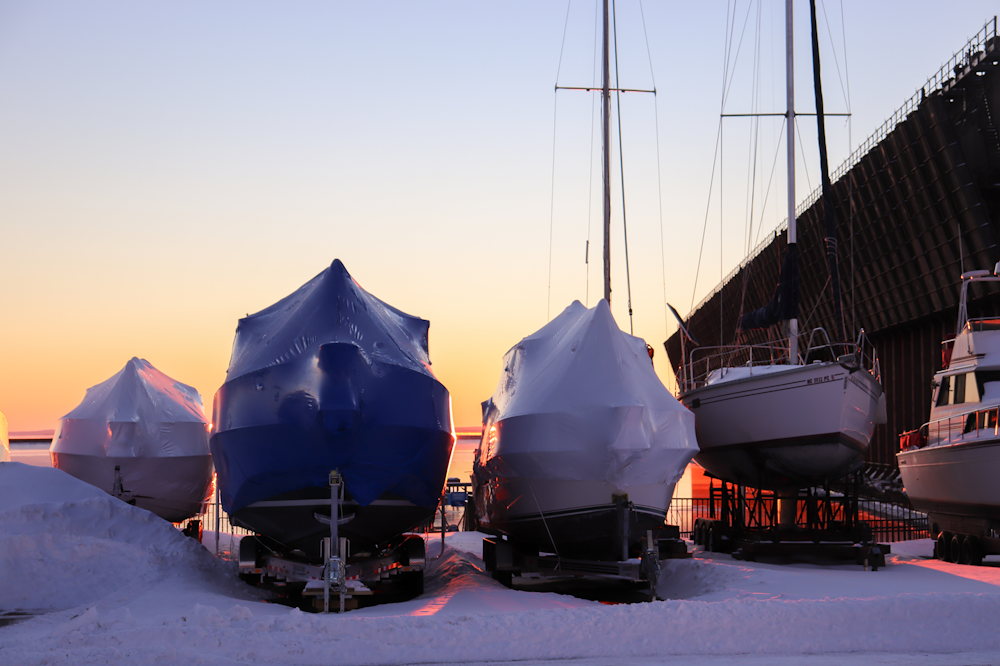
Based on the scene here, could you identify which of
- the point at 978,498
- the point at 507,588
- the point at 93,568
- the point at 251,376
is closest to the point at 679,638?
the point at 507,588

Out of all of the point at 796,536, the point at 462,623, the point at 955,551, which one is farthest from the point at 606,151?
the point at 462,623

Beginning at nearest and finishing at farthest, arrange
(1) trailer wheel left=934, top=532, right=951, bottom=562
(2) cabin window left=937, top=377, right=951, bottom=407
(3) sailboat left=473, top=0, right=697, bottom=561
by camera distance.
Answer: (3) sailboat left=473, top=0, right=697, bottom=561
(1) trailer wheel left=934, top=532, right=951, bottom=562
(2) cabin window left=937, top=377, right=951, bottom=407

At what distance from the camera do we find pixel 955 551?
679 inches

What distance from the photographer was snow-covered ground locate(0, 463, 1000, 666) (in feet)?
29.0

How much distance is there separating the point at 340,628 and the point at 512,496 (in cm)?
529

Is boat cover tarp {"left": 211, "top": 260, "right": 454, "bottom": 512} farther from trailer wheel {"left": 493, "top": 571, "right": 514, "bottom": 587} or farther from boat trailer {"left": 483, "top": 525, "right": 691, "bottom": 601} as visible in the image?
trailer wheel {"left": 493, "top": 571, "right": 514, "bottom": 587}

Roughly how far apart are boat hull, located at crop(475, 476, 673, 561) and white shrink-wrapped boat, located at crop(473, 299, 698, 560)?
15 mm

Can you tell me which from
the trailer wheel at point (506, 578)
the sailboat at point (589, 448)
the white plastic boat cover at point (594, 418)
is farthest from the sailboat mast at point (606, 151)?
the trailer wheel at point (506, 578)

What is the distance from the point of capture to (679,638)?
370 inches

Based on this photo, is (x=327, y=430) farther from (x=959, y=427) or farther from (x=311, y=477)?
(x=959, y=427)

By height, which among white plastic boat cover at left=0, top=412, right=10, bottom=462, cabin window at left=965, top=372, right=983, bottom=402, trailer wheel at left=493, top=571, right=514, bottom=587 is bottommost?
trailer wheel at left=493, top=571, right=514, bottom=587

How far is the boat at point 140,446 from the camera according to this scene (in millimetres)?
18781

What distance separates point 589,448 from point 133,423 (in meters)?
10.8

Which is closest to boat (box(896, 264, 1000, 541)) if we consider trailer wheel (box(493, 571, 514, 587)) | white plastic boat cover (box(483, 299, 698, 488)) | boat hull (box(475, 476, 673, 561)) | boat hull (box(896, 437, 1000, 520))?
boat hull (box(896, 437, 1000, 520))
